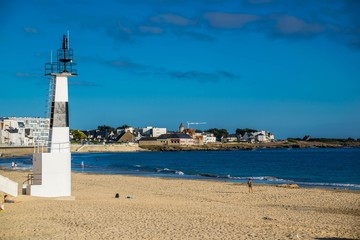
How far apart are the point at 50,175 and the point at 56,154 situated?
0.86m

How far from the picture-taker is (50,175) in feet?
62.1

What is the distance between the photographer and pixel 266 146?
646 ft

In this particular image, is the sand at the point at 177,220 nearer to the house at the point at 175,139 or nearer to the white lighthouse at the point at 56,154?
the white lighthouse at the point at 56,154

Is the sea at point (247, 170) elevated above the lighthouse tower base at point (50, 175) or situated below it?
below

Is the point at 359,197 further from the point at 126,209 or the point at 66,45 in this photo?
the point at 66,45

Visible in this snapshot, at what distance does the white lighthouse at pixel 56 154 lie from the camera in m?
18.9

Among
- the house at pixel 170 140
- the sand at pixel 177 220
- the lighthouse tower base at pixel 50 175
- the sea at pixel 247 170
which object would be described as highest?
the house at pixel 170 140

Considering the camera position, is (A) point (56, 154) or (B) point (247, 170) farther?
(B) point (247, 170)

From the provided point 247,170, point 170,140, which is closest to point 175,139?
point 170,140

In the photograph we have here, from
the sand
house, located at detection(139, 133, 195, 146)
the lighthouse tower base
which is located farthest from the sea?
house, located at detection(139, 133, 195, 146)

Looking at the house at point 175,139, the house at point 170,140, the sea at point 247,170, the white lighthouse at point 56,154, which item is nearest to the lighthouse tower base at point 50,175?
the white lighthouse at point 56,154

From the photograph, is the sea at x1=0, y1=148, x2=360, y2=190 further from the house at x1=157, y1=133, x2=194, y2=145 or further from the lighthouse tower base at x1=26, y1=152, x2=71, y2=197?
the house at x1=157, y1=133, x2=194, y2=145

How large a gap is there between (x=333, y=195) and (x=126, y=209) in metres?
13.6

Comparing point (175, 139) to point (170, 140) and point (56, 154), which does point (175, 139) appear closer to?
point (170, 140)
